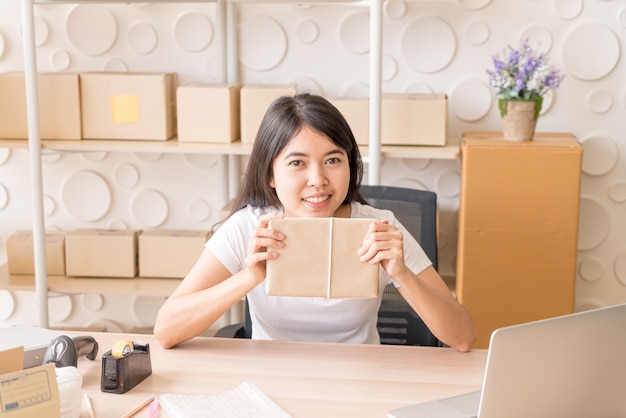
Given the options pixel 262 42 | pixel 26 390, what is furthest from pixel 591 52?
pixel 26 390

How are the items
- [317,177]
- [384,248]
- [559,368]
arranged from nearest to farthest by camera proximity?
1. [559,368]
2. [384,248]
3. [317,177]

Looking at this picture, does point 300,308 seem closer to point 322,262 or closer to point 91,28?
point 322,262

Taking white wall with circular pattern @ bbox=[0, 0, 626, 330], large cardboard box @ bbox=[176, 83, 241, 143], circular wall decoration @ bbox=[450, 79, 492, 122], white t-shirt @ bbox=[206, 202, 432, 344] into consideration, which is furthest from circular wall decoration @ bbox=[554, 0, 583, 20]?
white t-shirt @ bbox=[206, 202, 432, 344]

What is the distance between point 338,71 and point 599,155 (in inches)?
39.9

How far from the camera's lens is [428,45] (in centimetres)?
320

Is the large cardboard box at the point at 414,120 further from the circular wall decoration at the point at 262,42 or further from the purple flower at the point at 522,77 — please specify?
the circular wall decoration at the point at 262,42

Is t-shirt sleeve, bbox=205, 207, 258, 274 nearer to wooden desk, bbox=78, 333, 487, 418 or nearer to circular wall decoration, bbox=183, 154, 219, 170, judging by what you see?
wooden desk, bbox=78, 333, 487, 418

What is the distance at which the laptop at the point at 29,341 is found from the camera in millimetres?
1678

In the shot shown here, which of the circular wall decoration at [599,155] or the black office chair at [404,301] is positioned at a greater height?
the circular wall decoration at [599,155]

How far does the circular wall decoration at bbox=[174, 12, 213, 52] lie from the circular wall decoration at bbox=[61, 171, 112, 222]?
63 cm

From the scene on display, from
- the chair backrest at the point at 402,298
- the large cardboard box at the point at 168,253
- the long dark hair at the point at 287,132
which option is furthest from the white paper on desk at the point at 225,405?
the large cardboard box at the point at 168,253

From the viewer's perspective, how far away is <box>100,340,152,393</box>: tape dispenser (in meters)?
1.61

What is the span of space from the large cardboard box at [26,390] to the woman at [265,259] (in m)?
0.47

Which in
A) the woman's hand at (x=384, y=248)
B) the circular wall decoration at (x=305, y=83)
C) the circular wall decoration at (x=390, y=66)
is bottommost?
the woman's hand at (x=384, y=248)
